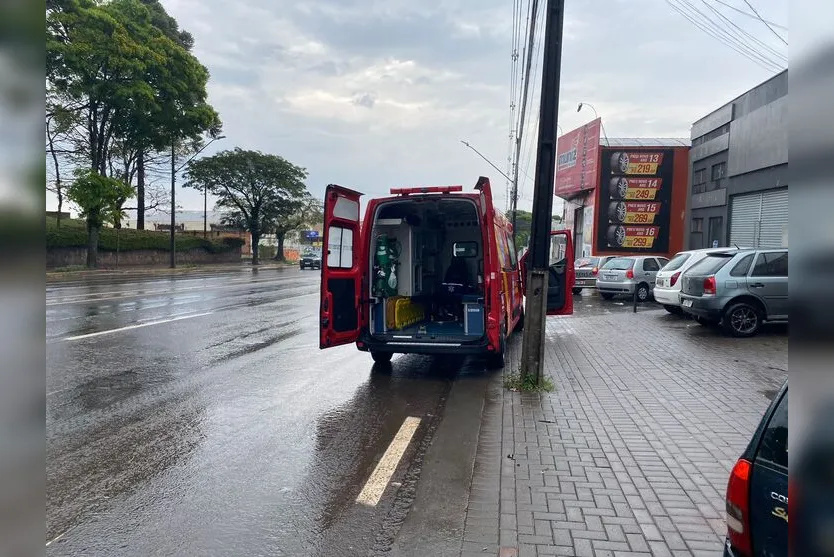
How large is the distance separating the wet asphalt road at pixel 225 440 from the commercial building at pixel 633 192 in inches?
971

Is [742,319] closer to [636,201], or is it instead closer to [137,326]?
[137,326]

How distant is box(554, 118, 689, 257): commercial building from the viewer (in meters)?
30.0

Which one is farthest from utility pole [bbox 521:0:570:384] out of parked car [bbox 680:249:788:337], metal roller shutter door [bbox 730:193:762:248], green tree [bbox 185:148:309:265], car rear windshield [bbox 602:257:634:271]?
green tree [bbox 185:148:309:265]

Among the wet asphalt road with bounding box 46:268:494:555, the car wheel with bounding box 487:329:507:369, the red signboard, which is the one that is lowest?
the wet asphalt road with bounding box 46:268:494:555

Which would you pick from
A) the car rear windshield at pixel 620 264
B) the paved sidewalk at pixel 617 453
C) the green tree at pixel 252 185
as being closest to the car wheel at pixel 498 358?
the paved sidewalk at pixel 617 453

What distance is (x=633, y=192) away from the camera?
31250 mm

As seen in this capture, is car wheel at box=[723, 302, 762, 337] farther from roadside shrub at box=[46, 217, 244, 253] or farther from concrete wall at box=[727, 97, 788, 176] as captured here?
roadside shrub at box=[46, 217, 244, 253]

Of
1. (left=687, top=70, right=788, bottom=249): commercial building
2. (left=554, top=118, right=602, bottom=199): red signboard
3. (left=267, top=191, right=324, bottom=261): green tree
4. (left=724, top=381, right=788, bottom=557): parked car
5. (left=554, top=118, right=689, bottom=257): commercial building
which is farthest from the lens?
(left=267, top=191, right=324, bottom=261): green tree

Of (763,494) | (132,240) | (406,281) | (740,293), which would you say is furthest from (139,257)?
(763,494)

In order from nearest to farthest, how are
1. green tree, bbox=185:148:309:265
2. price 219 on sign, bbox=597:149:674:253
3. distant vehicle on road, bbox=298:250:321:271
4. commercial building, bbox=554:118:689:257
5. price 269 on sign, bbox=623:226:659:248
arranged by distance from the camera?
1. commercial building, bbox=554:118:689:257
2. price 219 on sign, bbox=597:149:674:253
3. price 269 on sign, bbox=623:226:659:248
4. distant vehicle on road, bbox=298:250:321:271
5. green tree, bbox=185:148:309:265

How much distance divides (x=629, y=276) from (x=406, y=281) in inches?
471

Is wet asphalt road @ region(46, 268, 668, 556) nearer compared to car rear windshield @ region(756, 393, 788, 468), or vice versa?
car rear windshield @ region(756, 393, 788, 468)

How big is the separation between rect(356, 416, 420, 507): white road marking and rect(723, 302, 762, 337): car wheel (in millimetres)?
7987

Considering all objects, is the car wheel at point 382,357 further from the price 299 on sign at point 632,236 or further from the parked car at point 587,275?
the price 299 on sign at point 632,236
